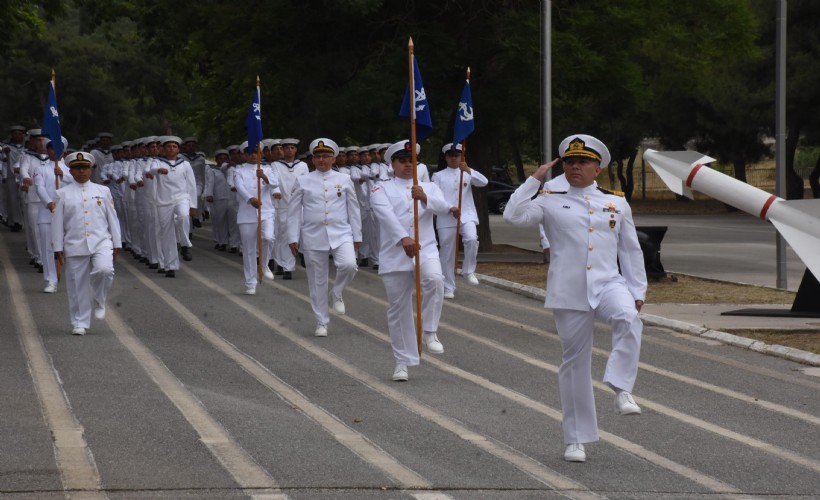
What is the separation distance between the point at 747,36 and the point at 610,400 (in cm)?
2039

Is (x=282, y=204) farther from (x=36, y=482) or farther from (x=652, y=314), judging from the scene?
(x=36, y=482)

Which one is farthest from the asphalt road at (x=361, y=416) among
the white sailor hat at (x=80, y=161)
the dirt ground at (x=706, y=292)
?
the white sailor hat at (x=80, y=161)

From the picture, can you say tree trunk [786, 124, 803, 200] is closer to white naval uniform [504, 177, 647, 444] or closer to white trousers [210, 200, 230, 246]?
white trousers [210, 200, 230, 246]

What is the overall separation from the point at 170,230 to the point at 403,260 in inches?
455

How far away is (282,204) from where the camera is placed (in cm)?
2456

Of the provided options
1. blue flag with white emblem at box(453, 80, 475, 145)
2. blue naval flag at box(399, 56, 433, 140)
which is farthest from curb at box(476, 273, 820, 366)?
blue naval flag at box(399, 56, 433, 140)

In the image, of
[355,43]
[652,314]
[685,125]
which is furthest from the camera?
[685,125]

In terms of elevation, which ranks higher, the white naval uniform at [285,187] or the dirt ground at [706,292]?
the white naval uniform at [285,187]

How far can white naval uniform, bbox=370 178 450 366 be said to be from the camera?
40.5 ft

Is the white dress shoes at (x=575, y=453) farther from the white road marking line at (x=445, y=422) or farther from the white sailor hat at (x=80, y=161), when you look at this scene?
the white sailor hat at (x=80, y=161)

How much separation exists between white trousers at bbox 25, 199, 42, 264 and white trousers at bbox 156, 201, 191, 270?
6.40ft

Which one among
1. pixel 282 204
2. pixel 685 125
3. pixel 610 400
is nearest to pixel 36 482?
pixel 610 400

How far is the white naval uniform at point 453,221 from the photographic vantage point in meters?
19.9

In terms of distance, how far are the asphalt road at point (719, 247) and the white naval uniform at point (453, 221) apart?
4.58 m
